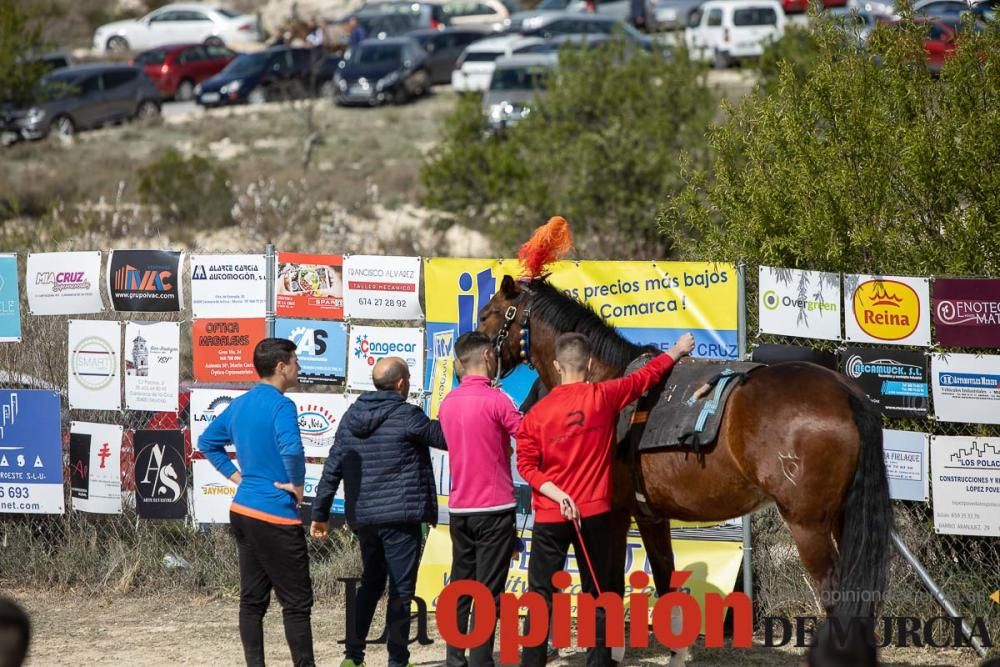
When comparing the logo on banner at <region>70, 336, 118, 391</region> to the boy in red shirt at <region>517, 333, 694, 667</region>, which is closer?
the boy in red shirt at <region>517, 333, 694, 667</region>

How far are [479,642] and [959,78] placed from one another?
481 cm

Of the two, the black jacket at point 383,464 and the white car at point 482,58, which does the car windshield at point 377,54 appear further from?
the black jacket at point 383,464

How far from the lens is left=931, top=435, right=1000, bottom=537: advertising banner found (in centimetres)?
738

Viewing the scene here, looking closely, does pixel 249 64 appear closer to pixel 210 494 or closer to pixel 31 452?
pixel 31 452

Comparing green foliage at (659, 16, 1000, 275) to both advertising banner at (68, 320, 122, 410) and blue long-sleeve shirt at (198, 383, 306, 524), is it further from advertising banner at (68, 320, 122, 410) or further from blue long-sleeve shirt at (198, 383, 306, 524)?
advertising banner at (68, 320, 122, 410)

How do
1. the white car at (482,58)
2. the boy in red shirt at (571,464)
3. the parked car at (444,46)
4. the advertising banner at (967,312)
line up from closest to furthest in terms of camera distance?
the boy in red shirt at (571,464) → the advertising banner at (967,312) → the white car at (482,58) → the parked car at (444,46)

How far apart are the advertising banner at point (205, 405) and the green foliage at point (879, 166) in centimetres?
363

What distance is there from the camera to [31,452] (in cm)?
920

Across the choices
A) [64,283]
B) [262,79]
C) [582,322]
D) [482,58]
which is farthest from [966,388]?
[262,79]

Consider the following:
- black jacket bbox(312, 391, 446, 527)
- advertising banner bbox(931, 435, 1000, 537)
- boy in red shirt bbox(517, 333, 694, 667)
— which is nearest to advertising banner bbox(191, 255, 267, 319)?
black jacket bbox(312, 391, 446, 527)

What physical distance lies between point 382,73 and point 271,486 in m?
32.8

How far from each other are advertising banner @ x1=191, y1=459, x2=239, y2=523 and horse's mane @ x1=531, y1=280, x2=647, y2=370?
9.43ft

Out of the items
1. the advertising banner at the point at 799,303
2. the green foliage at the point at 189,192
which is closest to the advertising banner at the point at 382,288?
the advertising banner at the point at 799,303

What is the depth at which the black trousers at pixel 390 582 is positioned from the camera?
678cm
